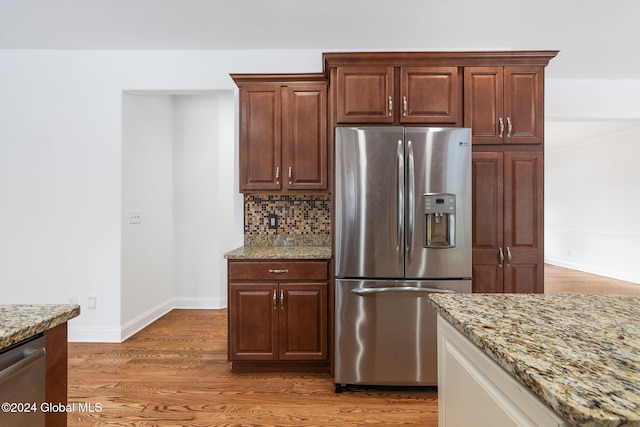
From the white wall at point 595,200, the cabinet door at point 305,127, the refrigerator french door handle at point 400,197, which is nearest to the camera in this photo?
the refrigerator french door handle at point 400,197

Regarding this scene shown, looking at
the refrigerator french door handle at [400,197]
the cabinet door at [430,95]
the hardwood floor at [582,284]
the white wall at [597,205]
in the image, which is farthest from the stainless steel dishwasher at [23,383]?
the white wall at [597,205]

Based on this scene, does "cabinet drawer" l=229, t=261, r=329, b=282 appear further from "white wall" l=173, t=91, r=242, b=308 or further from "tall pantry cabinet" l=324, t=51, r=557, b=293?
"white wall" l=173, t=91, r=242, b=308

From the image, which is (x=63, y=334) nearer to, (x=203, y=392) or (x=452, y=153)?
(x=203, y=392)

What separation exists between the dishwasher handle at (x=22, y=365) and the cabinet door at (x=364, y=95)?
203cm

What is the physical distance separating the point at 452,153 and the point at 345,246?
974 millimetres

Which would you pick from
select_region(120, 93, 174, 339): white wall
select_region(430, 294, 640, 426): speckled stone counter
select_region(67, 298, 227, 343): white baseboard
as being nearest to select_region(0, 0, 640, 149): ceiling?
select_region(120, 93, 174, 339): white wall

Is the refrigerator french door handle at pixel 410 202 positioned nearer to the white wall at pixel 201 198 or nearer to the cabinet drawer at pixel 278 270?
the cabinet drawer at pixel 278 270

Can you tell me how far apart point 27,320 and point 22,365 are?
0.41ft

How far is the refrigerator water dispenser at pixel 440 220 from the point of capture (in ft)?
7.15

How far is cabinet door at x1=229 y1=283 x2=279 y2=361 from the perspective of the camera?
2432 mm

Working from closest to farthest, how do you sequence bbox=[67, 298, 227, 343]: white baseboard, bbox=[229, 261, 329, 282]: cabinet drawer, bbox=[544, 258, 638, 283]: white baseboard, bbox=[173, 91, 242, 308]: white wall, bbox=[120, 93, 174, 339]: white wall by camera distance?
bbox=[229, 261, 329, 282]: cabinet drawer < bbox=[67, 298, 227, 343]: white baseboard < bbox=[120, 93, 174, 339]: white wall < bbox=[173, 91, 242, 308]: white wall < bbox=[544, 258, 638, 283]: white baseboard

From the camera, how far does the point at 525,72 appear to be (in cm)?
240

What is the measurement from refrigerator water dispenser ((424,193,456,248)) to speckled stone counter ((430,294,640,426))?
993mm

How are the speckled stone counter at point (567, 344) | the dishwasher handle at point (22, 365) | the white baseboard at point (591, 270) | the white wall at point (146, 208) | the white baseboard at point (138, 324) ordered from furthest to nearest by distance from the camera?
the white baseboard at point (591, 270), the white wall at point (146, 208), the white baseboard at point (138, 324), the dishwasher handle at point (22, 365), the speckled stone counter at point (567, 344)
